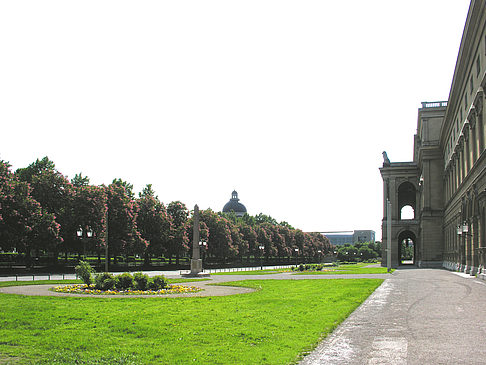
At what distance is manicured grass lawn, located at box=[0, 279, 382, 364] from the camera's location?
1000cm

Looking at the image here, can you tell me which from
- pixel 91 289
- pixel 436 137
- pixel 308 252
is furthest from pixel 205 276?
pixel 308 252

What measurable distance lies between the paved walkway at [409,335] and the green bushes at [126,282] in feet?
40.3

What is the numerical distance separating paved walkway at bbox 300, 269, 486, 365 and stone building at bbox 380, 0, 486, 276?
759 inches

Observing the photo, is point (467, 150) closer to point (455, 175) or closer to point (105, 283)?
point (455, 175)

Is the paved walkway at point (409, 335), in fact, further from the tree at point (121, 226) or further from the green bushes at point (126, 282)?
the tree at point (121, 226)

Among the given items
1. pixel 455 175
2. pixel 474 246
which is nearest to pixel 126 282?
pixel 474 246

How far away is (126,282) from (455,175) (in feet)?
138

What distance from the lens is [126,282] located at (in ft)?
86.7

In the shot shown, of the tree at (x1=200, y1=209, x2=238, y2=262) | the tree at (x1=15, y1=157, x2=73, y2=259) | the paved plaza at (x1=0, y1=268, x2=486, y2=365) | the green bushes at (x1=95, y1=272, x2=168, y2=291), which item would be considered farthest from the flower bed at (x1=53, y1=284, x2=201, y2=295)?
the tree at (x1=200, y1=209, x2=238, y2=262)

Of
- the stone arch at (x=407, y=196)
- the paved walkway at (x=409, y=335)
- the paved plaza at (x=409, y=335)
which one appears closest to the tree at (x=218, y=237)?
the stone arch at (x=407, y=196)

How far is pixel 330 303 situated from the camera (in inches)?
771

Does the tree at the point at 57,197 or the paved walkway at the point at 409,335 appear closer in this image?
the paved walkway at the point at 409,335

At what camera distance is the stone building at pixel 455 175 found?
116ft

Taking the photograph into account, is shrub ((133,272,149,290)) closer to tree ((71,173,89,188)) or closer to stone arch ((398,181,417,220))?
tree ((71,173,89,188))
